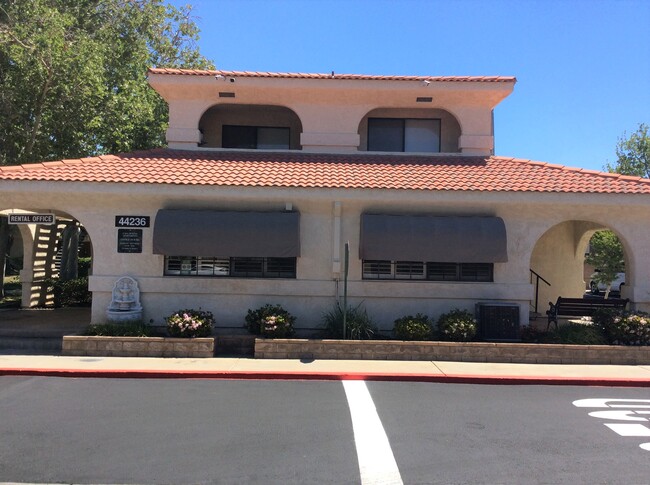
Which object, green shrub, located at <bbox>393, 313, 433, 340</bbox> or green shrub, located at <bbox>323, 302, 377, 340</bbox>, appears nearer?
green shrub, located at <bbox>393, 313, 433, 340</bbox>

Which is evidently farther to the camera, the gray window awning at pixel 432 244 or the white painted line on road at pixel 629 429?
the gray window awning at pixel 432 244

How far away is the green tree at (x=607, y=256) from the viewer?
974 inches

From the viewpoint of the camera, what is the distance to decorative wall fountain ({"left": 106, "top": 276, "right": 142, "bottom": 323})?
1062 centimetres

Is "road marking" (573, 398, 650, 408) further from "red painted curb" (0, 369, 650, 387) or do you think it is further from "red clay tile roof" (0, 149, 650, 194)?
"red clay tile roof" (0, 149, 650, 194)

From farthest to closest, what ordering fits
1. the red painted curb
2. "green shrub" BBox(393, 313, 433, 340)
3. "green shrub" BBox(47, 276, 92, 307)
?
"green shrub" BBox(47, 276, 92, 307) < "green shrub" BBox(393, 313, 433, 340) < the red painted curb

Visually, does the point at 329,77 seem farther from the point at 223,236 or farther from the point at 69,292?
the point at 69,292

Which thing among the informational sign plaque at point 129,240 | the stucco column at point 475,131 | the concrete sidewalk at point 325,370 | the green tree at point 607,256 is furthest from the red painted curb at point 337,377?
the green tree at point 607,256

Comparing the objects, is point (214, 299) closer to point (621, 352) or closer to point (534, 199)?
point (534, 199)

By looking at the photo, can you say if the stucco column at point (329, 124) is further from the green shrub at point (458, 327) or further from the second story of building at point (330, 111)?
the green shrub at point (458, 327)

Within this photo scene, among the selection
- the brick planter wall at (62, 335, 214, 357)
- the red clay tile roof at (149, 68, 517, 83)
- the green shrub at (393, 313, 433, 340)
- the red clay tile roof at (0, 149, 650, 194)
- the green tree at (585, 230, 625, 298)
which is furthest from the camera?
the green tree at (585, 230, 625, 298)

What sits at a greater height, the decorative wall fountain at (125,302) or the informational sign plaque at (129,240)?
the informational sign plaque at (129,240)

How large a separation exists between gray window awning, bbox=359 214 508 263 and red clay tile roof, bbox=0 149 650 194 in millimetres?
899

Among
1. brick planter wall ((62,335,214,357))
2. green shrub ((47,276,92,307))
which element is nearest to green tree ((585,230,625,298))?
brick planter wall ((62,335,214,357))

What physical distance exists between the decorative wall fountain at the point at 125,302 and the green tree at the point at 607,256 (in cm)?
2281
